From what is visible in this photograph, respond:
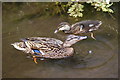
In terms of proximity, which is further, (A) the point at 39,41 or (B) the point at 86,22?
(B) the point at 86,22

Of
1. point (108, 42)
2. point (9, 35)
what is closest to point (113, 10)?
point (108, 42)

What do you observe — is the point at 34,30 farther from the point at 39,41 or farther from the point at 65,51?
the point at 65,51

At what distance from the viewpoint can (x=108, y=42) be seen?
3742mm

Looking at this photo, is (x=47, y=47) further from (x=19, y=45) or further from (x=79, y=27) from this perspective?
(x=79, y=27)

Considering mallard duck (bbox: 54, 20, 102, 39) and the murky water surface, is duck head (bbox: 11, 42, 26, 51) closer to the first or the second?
the murky water surface

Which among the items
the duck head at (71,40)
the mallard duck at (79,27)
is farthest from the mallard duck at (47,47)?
the mallard duck at (79,27)

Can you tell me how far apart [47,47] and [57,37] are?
0.42 meters

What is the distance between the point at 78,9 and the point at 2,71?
1.83 meters

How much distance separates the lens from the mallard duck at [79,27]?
4.02 meters

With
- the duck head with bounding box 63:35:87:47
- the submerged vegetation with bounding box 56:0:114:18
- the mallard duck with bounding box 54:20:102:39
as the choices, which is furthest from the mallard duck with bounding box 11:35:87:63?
the submerged vegetation with bounding box 56:0:114:18

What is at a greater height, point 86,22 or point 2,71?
point 86,22

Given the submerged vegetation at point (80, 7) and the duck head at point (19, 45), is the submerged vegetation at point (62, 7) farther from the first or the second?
the duck head at point (19, 45)

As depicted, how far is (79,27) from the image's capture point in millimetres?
4020

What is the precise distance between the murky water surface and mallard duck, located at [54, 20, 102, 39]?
86mm
